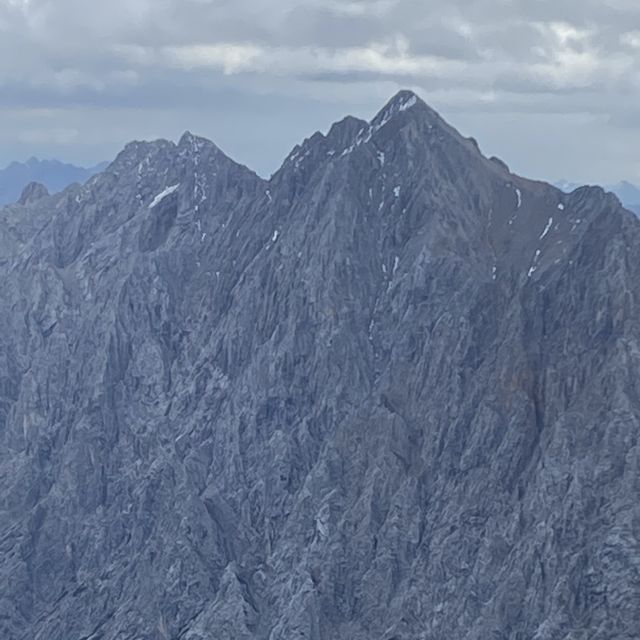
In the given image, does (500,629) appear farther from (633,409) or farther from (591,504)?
(633,409)

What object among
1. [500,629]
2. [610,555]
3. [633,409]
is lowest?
[500,629]

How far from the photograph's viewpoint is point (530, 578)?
197625 mm

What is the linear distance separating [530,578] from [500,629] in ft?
28.4

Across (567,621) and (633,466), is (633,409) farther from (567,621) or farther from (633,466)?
(567,621)

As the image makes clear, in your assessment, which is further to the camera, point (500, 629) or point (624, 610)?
point (500, 629)

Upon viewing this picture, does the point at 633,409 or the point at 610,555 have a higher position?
the point at 633,409

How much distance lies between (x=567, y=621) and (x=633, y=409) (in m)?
33.1

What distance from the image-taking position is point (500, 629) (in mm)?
197000

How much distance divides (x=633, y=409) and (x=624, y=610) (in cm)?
3101

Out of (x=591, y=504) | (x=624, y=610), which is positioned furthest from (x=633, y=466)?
(x=624, y=610)

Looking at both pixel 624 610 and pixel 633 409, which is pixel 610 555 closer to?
pixel 624 610

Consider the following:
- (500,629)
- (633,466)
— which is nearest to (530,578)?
(500,629)

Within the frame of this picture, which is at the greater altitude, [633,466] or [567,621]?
[633,466]

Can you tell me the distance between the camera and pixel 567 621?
18962 cm
